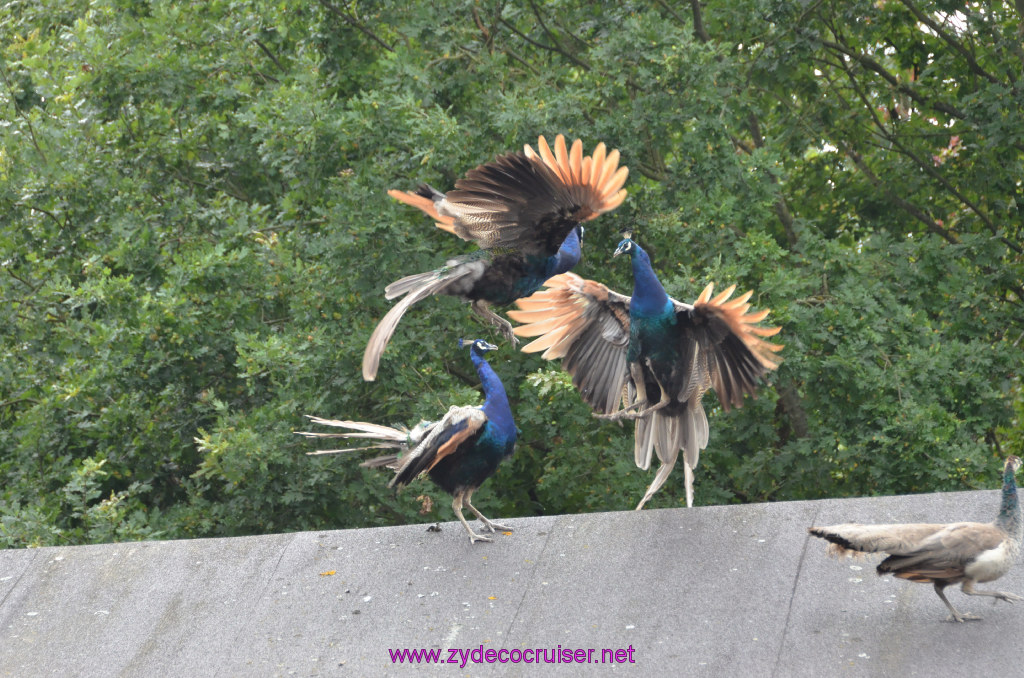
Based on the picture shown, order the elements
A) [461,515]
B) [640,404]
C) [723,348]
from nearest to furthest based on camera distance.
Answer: [461,515] → [723,348] → [640,404]

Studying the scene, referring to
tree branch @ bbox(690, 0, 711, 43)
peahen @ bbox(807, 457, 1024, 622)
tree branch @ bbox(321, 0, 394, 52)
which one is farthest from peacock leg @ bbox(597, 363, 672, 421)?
tree branch @ bbox(321, 0, 394, 52)

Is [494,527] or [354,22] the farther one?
[354,22]

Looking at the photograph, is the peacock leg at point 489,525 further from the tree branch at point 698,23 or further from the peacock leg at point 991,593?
the tree branch at point 698,23

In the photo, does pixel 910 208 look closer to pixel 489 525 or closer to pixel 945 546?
pixel 489 525

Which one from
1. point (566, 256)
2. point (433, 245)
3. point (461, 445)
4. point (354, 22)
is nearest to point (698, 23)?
point (354, 22)

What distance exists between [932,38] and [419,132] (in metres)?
3.88

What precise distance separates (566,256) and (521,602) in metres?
1.32

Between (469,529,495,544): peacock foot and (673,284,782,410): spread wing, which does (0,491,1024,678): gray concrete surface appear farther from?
(673,284,782,410): spread wing

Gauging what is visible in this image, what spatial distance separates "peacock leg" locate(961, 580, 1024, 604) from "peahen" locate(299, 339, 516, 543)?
6.01 ft

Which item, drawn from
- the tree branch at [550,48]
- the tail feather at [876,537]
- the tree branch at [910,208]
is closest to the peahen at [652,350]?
the tail feather at [876,537]

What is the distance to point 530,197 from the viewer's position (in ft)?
13.5

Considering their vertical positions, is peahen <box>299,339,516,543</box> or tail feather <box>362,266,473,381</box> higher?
tail feather <box>362,266,473,381</box>

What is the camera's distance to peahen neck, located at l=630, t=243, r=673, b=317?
15.2ft

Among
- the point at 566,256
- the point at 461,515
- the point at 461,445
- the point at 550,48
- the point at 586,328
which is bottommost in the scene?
the point at 461,515
